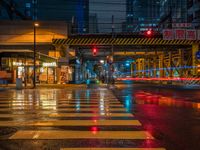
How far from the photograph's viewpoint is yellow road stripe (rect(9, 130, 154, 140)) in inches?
388

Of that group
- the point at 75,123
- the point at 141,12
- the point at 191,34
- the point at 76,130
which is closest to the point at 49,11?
the point at 141,12

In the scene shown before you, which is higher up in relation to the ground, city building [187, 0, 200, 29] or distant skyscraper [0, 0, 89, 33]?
distant skyscraper [0, 0, 89, 33]

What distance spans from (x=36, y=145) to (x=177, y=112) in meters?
7.98

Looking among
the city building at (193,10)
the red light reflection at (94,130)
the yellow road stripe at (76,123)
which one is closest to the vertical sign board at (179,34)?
the yellow road stripe at (76,123)

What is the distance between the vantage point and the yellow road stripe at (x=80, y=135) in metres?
9.87

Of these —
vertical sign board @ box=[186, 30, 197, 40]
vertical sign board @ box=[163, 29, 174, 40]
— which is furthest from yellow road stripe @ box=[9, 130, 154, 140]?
vertical sign board @ box=[186, 30, 197, 40]

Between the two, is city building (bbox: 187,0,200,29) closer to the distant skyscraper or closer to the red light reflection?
the distant skyscraper

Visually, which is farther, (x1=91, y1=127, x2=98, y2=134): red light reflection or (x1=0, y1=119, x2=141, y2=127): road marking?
(x1=0, y1=119, x2=141, y2=127): road marking

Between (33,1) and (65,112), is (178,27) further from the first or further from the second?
(33,1)

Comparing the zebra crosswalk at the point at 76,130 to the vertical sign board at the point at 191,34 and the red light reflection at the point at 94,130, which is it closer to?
the red light reflection at the point at 94,130

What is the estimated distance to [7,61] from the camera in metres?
48.8

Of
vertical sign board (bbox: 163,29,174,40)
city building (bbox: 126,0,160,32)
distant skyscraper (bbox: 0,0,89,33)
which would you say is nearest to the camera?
vertical sign board (bbox: 163,29,174,40)

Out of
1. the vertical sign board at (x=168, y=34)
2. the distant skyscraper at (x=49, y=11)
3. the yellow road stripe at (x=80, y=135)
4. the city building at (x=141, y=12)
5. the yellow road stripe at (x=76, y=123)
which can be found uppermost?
the distant skyscraper at (x=49, y=11)

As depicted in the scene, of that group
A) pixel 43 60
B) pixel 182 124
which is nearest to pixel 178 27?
pixel 43 60
